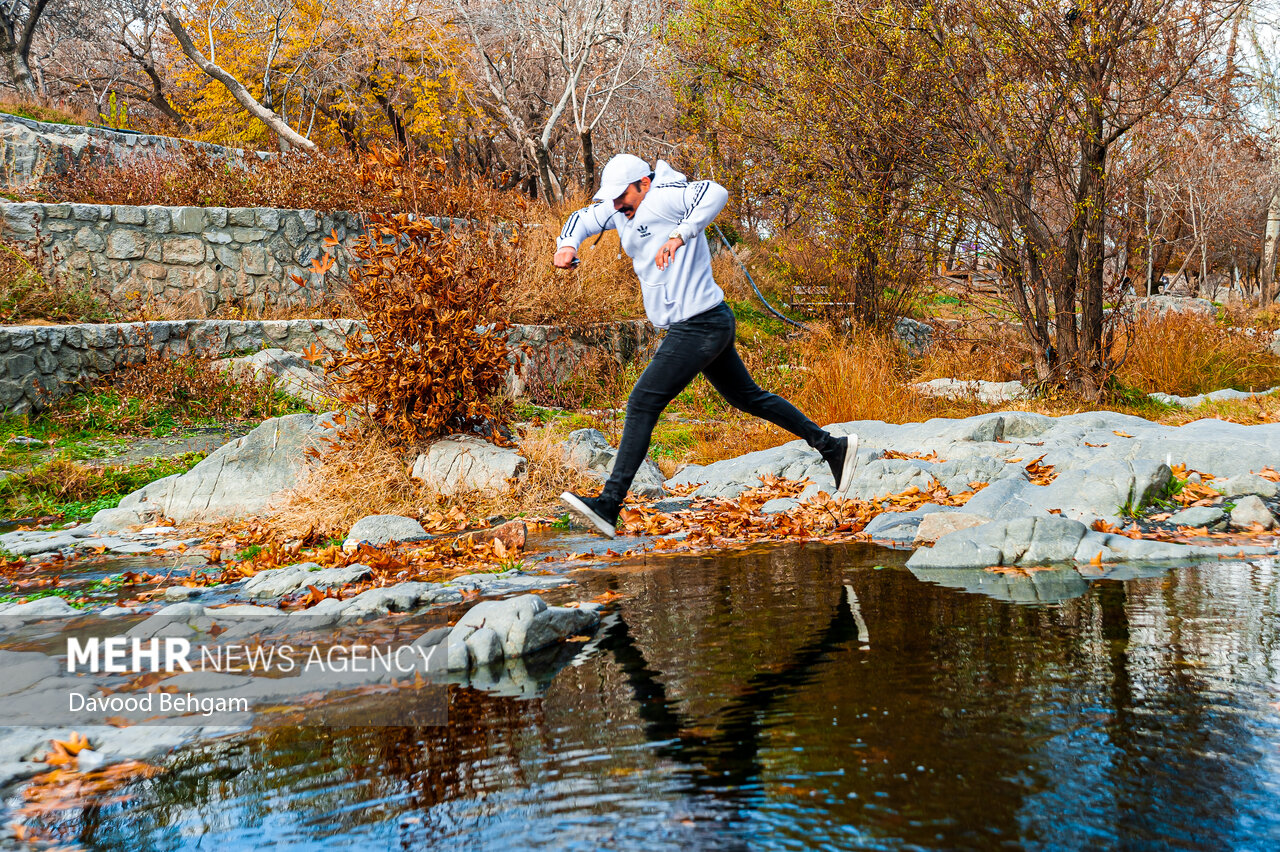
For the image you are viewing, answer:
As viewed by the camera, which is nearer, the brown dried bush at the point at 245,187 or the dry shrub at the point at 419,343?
the dry shrub at the point at 419,343

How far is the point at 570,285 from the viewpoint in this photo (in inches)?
503

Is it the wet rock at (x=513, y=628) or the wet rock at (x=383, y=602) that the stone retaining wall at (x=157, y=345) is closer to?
Answer: the wet rock at (x=383, y=602)

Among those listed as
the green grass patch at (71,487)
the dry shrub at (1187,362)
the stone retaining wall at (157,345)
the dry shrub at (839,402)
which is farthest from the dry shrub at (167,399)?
the dry shrub at (1187,362)

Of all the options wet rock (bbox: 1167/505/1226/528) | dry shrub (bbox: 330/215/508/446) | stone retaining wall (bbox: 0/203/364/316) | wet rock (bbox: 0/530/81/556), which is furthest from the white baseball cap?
stone retaining wall (bbox: 0/203/364/316)

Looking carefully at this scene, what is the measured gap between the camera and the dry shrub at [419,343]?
717 cm

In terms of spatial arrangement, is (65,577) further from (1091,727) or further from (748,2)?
(748,2)

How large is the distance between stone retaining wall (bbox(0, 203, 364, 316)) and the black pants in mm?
9012

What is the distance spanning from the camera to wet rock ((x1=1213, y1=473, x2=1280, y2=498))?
17.9 feet

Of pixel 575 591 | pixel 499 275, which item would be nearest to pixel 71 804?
pixel 575 591

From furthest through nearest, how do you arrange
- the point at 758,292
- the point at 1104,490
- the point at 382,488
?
the point at 758,292 → the point at 382,488 → the point at 1104,490

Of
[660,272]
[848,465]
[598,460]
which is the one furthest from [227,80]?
[848,465]

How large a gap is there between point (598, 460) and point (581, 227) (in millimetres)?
3143

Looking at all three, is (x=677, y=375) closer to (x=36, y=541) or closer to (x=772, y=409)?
(x=772, y=409)

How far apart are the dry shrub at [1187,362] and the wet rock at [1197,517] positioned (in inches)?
225
